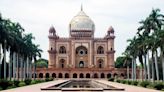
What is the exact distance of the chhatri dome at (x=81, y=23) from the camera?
72.8 meters

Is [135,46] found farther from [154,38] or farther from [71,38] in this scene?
[71,38]

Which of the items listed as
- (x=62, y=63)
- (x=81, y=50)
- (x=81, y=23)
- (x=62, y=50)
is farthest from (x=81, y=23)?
(x=62, y=63)

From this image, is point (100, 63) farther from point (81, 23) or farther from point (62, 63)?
point (81, 23)

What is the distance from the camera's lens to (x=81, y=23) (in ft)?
242

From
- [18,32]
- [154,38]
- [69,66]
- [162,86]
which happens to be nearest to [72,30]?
[69,66]

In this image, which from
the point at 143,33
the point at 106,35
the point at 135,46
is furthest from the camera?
the point at 106,35

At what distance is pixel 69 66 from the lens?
225 feet

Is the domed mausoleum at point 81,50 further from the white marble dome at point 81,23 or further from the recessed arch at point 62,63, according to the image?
the white marble dome at point 81,23

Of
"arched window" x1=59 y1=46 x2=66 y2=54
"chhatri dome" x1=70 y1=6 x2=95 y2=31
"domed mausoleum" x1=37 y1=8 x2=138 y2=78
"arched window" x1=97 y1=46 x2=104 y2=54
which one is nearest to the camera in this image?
"domed mausoleum" x1=37 y1=8 x2=138 y2=78

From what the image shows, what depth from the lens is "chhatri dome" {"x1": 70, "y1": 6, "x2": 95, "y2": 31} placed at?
72.8 metres

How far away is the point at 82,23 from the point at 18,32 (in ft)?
110

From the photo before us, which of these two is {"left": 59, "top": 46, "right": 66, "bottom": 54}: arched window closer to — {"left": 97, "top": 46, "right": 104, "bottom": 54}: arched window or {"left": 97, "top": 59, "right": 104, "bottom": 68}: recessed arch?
{"left": 97, "top": 46, "right": 104, "bottom": 54}: arched window

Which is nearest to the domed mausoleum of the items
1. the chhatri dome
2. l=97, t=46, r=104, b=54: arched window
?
l=97, t=46, r=104, b=54: arched window

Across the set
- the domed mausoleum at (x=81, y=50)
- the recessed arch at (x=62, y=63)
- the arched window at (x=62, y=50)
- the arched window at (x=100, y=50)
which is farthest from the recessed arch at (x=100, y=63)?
the arched window at (x=62, y=50)
